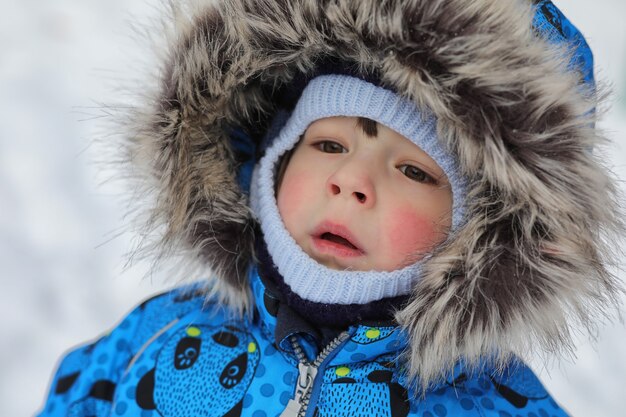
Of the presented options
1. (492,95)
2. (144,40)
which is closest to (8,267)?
(144,40)

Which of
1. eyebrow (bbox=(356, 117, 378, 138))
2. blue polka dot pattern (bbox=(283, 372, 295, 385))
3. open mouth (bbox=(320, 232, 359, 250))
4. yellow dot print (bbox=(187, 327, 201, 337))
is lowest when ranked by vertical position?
yellow dot print (bbox=(187, 327, 201, 337))

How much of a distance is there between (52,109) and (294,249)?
1.92 metres

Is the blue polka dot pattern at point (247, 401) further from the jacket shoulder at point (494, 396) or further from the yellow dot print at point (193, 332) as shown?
the jacket shoulder at point (494, 396)

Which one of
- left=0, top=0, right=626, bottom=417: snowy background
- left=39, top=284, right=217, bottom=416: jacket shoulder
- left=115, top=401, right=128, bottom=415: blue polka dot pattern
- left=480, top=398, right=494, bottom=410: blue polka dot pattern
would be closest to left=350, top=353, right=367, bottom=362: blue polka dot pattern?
left=480, top=398, right=494, bottom=410: blue polka dot pattern

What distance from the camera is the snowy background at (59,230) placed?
1.96 meters

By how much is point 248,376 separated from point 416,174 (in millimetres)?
475

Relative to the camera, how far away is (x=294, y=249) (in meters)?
1.22

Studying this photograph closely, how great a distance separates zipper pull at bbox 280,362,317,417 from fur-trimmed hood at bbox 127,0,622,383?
179mm

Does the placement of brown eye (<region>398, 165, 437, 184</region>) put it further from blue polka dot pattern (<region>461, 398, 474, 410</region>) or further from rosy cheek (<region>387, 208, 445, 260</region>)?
blue polka dot pattern (<region>461, 398, 474, 410</region>)

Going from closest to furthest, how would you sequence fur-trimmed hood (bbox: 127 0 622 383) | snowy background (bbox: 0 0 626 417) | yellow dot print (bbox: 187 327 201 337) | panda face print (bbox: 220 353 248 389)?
fur-trimmed hood (bbox: 127 0 622 383), panda face print (bbox: 220 353 248 389), yellow dot print (bbox: 187 327 201 337), snowy background (bbox: 0 0 626 417)

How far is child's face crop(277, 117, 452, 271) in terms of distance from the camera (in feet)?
3.82

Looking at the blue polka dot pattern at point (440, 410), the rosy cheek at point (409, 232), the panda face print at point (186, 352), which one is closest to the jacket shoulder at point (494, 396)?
the blue polka dot pattern at point (440, 410)

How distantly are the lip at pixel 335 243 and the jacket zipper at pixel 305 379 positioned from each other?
14 cm

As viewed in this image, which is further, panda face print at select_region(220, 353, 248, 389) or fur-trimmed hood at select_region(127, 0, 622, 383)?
panda face print at select_region(220, 353, 248, 389)
